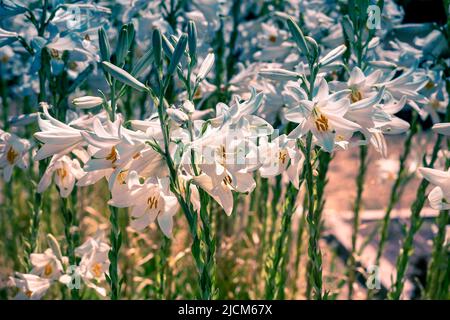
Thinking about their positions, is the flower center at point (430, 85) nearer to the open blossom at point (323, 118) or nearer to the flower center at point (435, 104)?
the flower center at point (435, 104)

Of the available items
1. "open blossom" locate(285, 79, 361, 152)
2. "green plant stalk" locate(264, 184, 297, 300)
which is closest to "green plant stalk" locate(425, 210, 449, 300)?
"green plant stalk" locate(264, 184, 297, 300)

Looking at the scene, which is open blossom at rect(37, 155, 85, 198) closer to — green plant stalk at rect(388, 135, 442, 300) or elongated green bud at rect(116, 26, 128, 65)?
elongated green bud at rect(116, 26, 128, 65)

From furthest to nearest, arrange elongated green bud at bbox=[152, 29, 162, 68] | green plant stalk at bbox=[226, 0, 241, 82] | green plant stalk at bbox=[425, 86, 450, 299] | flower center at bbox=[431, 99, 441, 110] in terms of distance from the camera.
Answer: green plant stalk at bbox=[226, 0, 241, 82], flower center at bbox=[431, 99, 441, 110], green plant stalk at bbox=[425, 86, 450, 299], elongated green bud at bbox=[152, 29, 162, 68]

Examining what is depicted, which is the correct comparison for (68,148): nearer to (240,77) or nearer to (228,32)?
(240,77)

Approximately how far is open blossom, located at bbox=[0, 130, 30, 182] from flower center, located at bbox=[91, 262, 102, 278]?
1.22ft

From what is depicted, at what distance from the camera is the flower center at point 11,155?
170 cm

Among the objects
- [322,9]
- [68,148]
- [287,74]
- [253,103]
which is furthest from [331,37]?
[68,148]

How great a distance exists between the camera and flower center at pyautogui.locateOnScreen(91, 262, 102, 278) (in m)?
1.83

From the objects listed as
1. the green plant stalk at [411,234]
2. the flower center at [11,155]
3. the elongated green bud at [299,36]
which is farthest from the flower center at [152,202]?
the green plant stalk at [411,234]

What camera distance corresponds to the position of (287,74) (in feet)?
4.71

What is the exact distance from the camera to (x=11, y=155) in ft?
5.58

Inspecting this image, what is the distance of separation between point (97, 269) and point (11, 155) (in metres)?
0.43

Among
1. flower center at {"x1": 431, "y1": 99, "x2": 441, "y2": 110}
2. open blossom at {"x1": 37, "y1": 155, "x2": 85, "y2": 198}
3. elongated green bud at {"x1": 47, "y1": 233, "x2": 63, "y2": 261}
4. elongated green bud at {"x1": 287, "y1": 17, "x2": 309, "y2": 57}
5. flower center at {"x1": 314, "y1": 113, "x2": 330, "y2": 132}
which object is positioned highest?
elongated green bud at {"x1": 287, "y1": 17, "x2": 309, "y2": 57}
